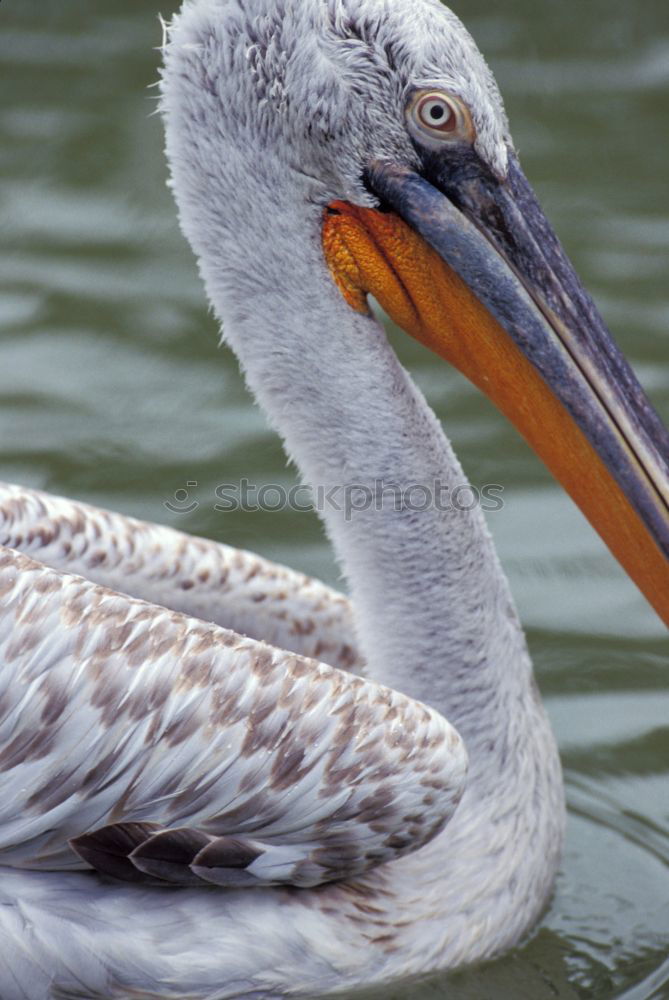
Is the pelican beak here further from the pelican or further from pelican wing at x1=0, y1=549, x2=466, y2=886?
pelican wing at x1=0, y1=549, x2=466, y2=886

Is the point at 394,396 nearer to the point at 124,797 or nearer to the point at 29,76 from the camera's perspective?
the point at 124,797

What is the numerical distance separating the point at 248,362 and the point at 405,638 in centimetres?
64

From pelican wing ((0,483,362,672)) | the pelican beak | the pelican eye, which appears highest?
the pelican eye

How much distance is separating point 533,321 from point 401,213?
0.33 metres

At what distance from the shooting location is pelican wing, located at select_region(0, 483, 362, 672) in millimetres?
4008

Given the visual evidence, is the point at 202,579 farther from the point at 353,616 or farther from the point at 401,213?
the point at 401,213

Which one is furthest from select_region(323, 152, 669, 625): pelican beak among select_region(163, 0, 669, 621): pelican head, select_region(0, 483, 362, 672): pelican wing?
select_region(0, 483, 362, 672): pelican wing

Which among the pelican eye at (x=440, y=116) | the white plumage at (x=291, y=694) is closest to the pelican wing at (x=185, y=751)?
the white plumage at (x=291, y=694)

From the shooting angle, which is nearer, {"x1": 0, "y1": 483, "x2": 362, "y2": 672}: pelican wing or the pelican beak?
the pelican beak

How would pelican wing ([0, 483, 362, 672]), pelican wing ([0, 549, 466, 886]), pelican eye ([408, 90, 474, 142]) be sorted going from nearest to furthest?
pelican wing ([0, 549, 466, 886]), pelican eye ([408, 90, 474, 142]), pelican wing ([0, 483, 362, 672])

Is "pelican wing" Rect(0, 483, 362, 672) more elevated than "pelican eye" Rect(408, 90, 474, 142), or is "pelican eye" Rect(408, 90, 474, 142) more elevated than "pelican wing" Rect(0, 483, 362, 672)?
"pelican eye" Rect(408, 90, 474, 142)

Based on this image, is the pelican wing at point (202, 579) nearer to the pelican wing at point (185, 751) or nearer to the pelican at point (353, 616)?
the pelican at point (353, 616)

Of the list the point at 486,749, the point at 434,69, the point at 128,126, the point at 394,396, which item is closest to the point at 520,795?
the point at 486,749

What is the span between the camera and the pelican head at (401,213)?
341 centimetres
